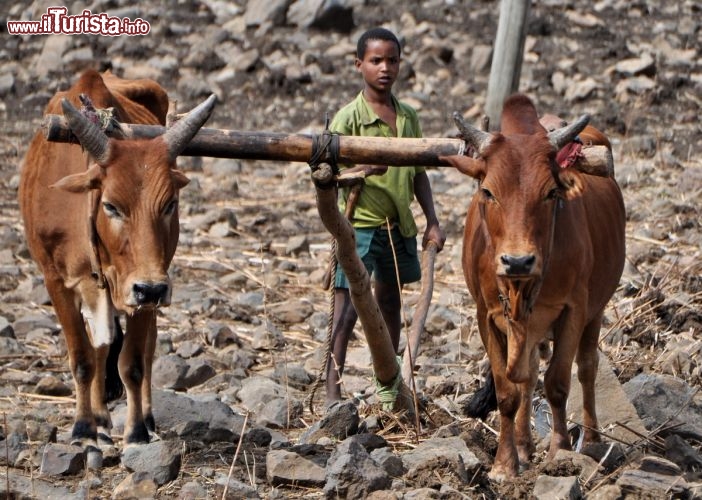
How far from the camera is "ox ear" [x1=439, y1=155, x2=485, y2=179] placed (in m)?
5.88

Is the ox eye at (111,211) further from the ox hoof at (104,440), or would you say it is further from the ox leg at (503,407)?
the ox leg at (503,407)

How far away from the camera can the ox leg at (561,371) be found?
6.20m

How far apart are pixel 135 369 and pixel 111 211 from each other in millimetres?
1159

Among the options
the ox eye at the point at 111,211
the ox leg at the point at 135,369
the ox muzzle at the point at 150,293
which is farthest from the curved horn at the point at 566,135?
the ox leg at the point at 135,369

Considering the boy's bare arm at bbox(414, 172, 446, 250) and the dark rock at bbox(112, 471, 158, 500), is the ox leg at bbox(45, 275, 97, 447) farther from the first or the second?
the boy's bare arm at bbox(414, 172, 446, 250)

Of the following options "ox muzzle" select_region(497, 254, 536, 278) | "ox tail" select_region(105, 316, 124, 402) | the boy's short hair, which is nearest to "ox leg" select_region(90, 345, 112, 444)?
"ox tail" select_region(105, 316, 124, 402)

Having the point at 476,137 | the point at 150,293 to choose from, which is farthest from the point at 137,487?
the point at 476,137

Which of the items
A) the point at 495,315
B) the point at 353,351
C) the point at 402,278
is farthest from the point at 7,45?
the point at 495,315

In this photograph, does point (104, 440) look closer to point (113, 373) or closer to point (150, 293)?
point (113, 373)

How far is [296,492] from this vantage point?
A: 5852mm

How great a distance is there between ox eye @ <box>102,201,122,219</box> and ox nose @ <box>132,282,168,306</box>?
1.33 ft

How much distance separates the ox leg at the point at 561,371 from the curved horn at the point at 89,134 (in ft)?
7.57

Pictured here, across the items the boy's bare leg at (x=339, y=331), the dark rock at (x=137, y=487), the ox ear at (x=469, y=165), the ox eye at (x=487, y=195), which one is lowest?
the dark rock at (x=137, y=487)

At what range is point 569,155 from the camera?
19.7 feet
